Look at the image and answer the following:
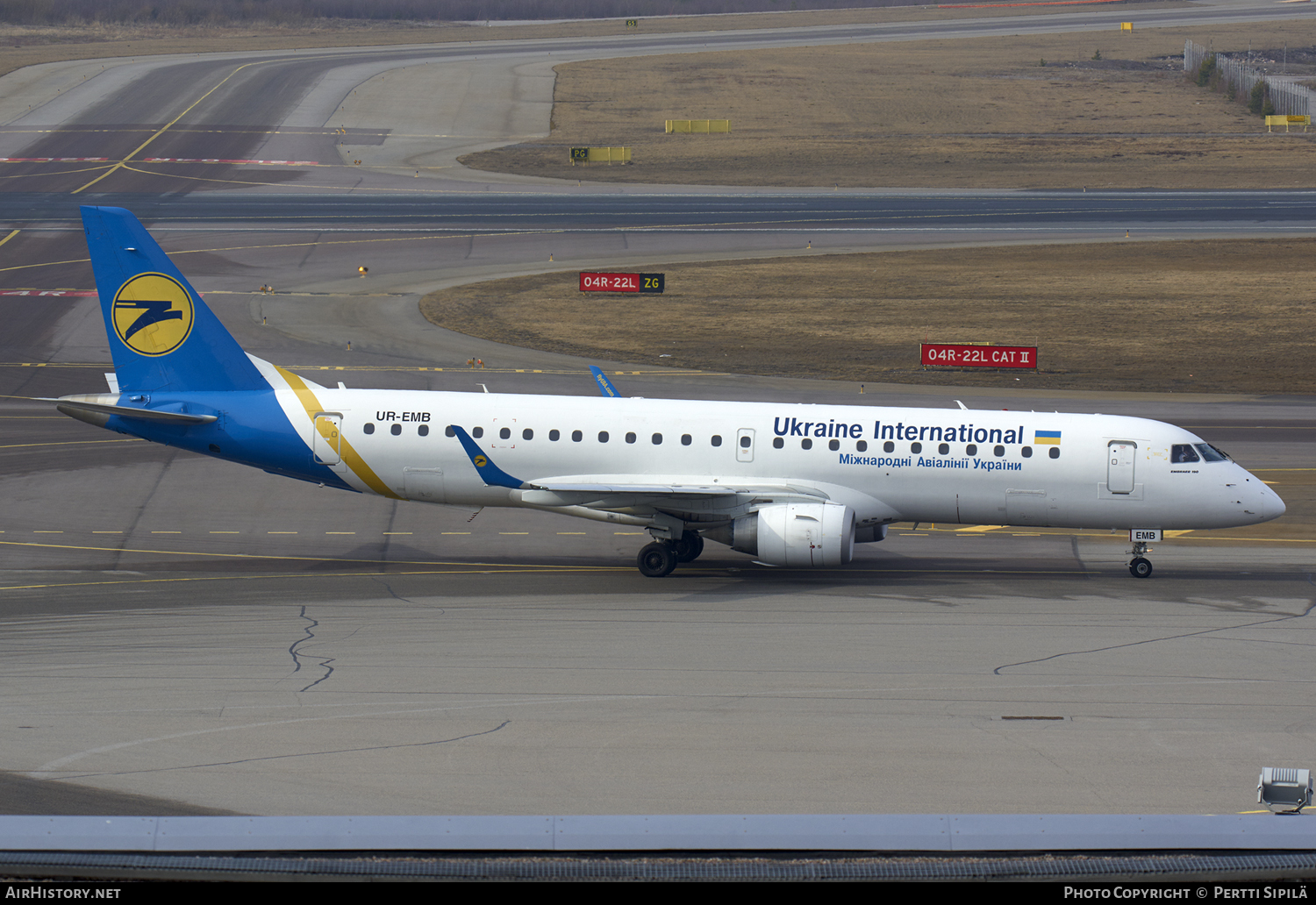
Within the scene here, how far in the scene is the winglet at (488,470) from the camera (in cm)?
3172

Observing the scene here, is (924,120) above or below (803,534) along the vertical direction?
above

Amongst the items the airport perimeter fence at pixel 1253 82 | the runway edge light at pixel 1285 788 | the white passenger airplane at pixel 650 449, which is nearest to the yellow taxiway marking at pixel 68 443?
the white passenger airplane at pixel 650 449

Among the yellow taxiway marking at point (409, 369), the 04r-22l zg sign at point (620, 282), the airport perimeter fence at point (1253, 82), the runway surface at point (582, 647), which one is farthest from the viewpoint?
the airport perimeter fence at point (1253, 82)

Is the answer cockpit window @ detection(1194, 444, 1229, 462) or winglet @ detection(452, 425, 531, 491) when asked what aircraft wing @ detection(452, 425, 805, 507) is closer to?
winglet @ detection(452, 425, 531, 491)

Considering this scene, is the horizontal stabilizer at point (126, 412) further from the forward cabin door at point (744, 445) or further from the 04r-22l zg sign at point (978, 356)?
the 04r-22l zg sign at point (978, 356)

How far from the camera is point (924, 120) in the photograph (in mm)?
123375

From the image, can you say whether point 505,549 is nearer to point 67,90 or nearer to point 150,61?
point 67,90

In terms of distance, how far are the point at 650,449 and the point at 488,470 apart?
397cm

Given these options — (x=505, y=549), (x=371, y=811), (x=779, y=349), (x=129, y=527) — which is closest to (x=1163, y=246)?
(x=779, y=349)

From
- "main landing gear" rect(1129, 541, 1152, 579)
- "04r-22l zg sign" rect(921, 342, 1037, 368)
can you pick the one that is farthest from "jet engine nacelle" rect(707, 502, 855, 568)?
"04r-22l zg sign" rect(921, 342, 1037, 368)

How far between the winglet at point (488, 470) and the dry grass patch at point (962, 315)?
75.7 feet

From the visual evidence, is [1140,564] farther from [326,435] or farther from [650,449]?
[326,435]

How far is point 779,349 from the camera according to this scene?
185 feet

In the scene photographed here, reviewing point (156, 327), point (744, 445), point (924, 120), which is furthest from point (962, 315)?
point (924, 120)
